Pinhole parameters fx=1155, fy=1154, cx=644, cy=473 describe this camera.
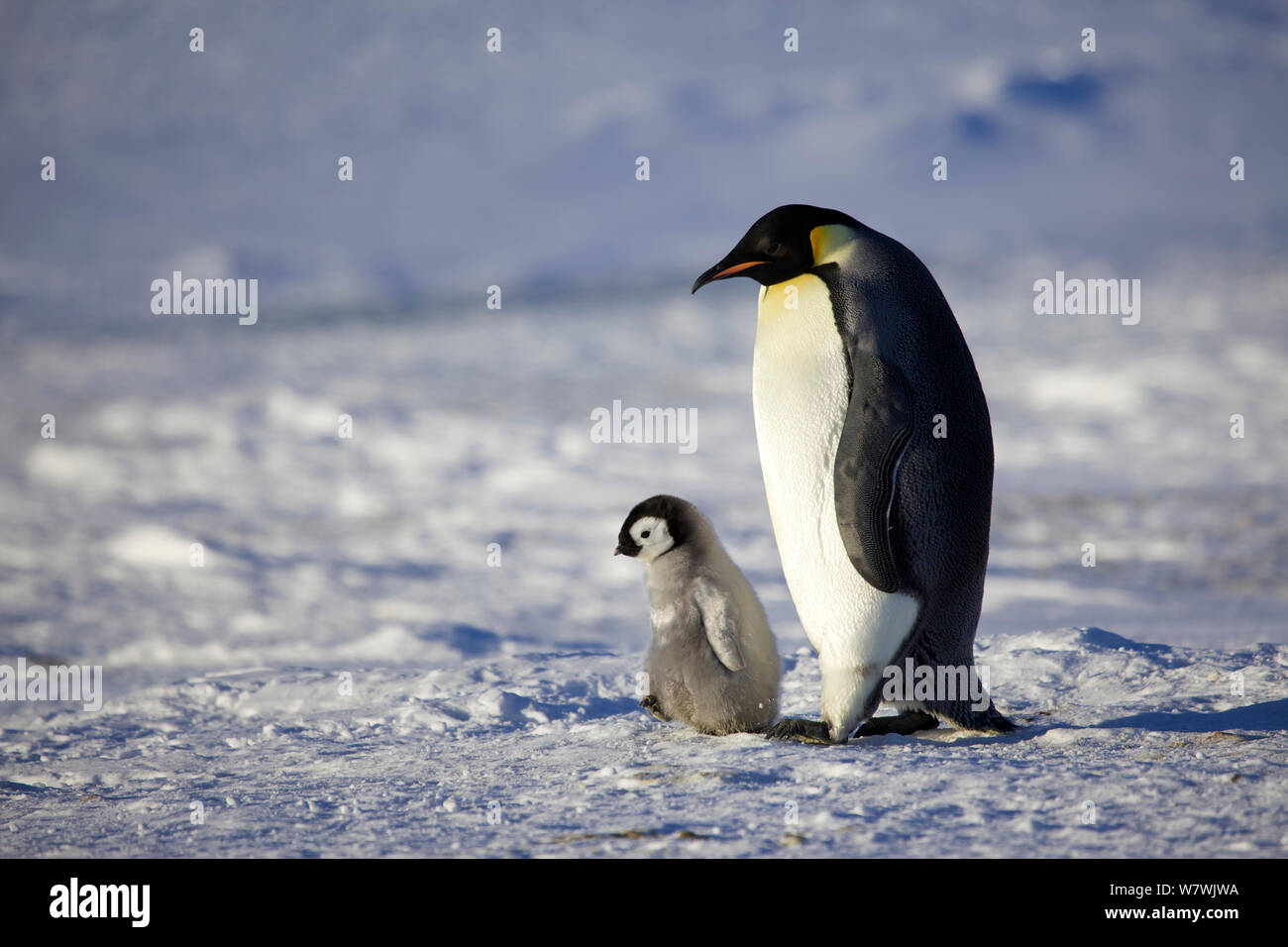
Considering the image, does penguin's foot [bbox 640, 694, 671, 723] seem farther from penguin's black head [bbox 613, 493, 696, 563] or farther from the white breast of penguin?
the white breast of penguin

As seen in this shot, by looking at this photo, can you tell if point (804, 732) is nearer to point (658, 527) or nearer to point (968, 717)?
point (968, 717)

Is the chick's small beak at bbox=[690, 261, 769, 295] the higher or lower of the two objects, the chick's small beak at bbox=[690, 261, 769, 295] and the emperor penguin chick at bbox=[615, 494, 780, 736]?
the higher

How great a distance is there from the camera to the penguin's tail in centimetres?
292

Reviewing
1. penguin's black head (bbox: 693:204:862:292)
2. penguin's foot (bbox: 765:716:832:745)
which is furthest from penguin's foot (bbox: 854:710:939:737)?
penguin's black head (bbox: 693:204:862:292)

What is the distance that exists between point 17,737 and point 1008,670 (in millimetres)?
3157

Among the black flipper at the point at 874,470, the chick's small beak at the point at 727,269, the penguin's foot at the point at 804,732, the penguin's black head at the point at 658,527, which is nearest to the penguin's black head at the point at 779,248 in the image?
the chick's small beak at the point at 727,269

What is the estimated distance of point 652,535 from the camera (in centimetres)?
320

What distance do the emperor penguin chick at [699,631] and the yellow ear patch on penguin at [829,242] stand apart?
0.78m

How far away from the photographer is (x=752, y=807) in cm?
232

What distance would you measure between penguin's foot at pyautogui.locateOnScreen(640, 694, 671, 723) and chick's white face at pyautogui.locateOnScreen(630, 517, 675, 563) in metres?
0.41

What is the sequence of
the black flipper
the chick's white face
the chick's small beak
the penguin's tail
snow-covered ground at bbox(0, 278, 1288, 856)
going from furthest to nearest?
the chick's white face, the chick's small beak, the penguin's tail, the black flipper, snow-covered ground at bbox(0, 278, 1288, 856)
